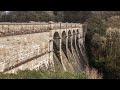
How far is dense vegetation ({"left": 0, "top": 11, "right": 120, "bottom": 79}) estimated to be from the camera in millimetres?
33188

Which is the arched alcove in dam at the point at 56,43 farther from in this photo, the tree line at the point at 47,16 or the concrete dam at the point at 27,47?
the tree line at the point at 47,16

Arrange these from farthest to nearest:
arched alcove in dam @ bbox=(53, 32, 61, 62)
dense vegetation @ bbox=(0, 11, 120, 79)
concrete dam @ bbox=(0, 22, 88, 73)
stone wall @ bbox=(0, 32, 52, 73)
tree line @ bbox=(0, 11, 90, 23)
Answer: tree line @ bbox=(0, 11, 90, 23) < dense vegetation @ bbox=(0, 11, 120, 79) < arched alcove in dam @ bbox=(53, 32, 61, 62) < concrete dam @ bbox=(0, 22, 88, 73) < stone wall @ bbox=(0, 32, 52, 73)

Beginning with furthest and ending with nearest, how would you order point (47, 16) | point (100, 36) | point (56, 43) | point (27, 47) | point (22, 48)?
point (47, 16), point (100, 36), point (56, 43), point (27, 47), point (22, 48)

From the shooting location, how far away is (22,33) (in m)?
16.6

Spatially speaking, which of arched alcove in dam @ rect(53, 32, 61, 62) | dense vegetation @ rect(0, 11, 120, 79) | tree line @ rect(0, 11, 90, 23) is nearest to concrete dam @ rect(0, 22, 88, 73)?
arched alcove in dam @ rect(53, 32, 61, 62)

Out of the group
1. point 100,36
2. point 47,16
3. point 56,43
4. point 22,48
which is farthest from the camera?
point 47,16

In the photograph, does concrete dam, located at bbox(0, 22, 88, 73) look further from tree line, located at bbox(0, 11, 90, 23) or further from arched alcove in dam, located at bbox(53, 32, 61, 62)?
tree line, located at bbox(0, 11, 90, 23)

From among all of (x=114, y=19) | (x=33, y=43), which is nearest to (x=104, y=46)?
(x=114, y=19)

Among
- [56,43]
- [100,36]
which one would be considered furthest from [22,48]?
[100,36]

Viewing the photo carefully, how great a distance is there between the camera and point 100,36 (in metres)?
40.8

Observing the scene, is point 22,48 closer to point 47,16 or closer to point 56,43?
point 56,43

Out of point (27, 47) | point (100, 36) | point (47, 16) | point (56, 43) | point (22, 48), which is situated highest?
point (22, 48)

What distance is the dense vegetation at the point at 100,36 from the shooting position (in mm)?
33188
